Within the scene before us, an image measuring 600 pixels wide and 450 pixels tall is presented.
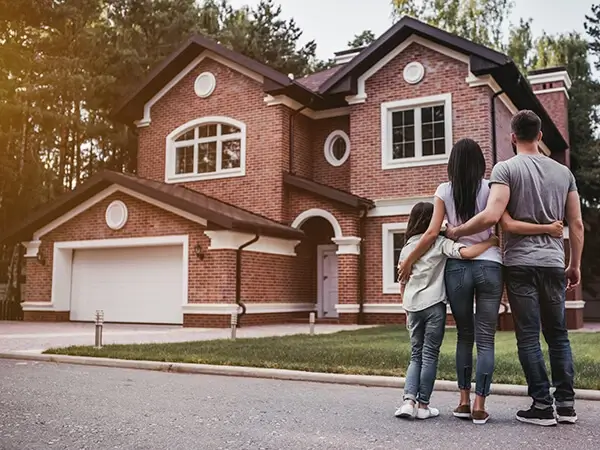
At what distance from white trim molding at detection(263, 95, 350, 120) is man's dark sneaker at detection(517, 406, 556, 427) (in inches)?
572

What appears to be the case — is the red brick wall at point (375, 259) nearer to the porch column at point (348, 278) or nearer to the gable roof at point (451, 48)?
the porch column at point (348, 278)

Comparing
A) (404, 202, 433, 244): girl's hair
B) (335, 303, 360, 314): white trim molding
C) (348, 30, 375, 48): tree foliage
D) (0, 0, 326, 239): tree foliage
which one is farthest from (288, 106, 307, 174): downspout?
(348, 30, 375, 48): tree foliage

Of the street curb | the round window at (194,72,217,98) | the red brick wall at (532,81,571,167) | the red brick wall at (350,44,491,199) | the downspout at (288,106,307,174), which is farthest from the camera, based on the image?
the red brick wall at (532,81,571,167)

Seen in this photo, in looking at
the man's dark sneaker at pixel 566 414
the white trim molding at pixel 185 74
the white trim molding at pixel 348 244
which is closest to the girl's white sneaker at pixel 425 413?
the man's dark sneaker at pixel 566 414

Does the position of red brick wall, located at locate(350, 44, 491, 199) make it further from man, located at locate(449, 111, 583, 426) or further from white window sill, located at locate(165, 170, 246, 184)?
man, located at locate(449, 111, 583, 426)

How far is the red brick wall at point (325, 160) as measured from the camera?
62.9 feet

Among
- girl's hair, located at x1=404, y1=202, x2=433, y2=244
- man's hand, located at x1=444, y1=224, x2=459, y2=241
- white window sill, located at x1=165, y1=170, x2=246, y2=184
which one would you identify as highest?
white window sill, located at x1=165, y1=170, x2=246, y2=184

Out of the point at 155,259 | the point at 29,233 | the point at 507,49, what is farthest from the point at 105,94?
the point at 507,49

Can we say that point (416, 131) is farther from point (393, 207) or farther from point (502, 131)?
point (502, 131)

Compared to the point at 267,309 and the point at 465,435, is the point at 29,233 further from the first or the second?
the point at 465,435

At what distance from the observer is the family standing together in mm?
4805

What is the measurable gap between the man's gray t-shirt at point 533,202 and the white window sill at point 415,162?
12.0 metres

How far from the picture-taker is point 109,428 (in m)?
4.77

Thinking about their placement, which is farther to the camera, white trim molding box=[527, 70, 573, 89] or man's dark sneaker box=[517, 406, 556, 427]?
white trim molding box=[527, 70, 573, 89]
